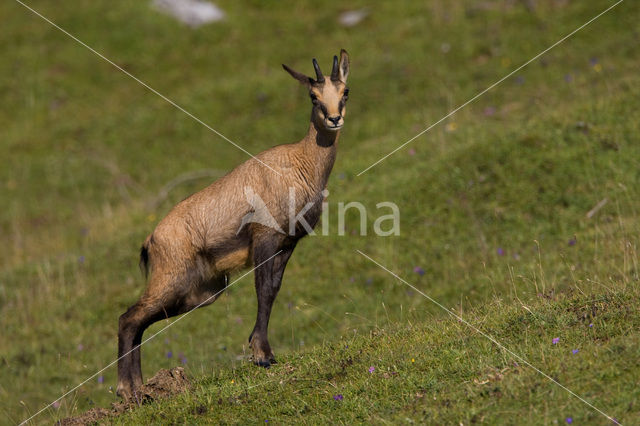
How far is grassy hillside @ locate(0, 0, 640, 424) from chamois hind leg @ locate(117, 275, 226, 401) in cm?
99

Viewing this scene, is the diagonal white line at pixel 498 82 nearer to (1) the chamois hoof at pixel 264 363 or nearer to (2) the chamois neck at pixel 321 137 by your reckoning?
(2) the chamois neck at pixel 321 137

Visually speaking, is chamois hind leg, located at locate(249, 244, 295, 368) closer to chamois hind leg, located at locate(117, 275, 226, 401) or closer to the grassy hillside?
the grassy hillside

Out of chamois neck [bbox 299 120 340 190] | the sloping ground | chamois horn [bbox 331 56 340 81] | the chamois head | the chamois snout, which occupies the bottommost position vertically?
the sloping ground

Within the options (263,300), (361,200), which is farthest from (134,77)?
(263,300)

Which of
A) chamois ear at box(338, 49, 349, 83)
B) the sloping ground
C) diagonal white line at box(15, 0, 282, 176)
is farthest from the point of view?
diagonal white line at box(15, 0, 282, 176)

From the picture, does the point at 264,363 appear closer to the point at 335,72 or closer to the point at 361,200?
the point at 335,72

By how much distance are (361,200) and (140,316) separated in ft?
22.5

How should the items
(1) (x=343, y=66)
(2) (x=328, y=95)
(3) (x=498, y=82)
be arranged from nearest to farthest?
(2) (x=328, y=95), (1) (x=343, y=66), (3) (x=498, y=82)

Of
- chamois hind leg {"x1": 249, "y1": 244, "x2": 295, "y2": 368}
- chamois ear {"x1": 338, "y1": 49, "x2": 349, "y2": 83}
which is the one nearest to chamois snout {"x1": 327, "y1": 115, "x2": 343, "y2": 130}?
chamois ear {"x1": 338, "y1": 49, "x2": 349, "y2": 83}

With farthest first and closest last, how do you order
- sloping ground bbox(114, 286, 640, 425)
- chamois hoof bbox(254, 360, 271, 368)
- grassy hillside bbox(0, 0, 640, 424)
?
chamois hoof bbox(254, 360, 271, 368), grassy hillside bbox(0, 0, 640, 424), sloping ground bbox(114, 286, 640, 425)

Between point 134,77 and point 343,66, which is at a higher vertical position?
point 134,77

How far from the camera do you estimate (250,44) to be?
24531mm

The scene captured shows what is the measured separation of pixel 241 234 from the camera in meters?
8.53

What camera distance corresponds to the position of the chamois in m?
8.34
